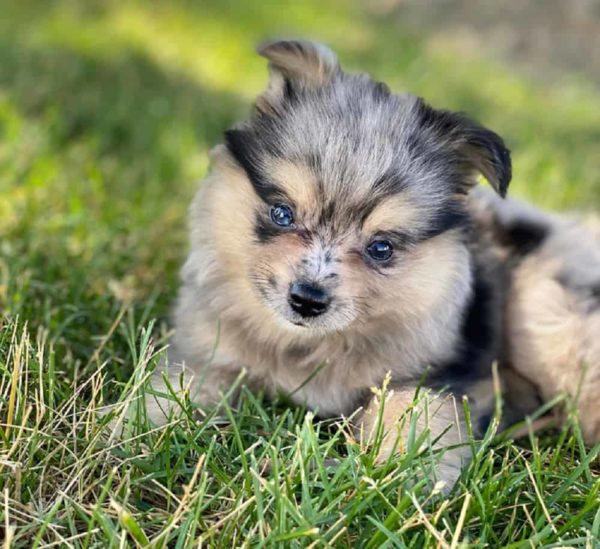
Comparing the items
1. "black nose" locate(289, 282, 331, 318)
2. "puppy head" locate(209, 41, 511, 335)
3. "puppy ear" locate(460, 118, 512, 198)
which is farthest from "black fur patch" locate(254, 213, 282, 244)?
"puppy ear" locate(460, 118, 512, 198)

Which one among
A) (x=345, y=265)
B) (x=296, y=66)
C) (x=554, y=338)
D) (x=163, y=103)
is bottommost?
(x=163, y=103)

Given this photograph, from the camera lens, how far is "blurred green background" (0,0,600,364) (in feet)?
13.0

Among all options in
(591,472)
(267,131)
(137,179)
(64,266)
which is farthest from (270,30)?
(591,472)

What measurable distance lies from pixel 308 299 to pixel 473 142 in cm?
92

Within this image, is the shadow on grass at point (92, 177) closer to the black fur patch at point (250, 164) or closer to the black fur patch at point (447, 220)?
the black fur patch at point (250, 164)

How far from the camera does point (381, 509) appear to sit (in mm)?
2391

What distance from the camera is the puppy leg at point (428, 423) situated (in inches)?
104

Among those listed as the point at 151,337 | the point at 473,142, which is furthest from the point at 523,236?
the point at 151,337

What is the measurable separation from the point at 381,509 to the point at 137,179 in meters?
3.44

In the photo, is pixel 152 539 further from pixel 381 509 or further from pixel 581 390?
pixel 581 390

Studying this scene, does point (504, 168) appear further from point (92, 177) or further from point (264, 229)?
point (92, 177)

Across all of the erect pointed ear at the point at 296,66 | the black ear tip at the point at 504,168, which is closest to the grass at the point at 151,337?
the black ear tip at the point at 504,168

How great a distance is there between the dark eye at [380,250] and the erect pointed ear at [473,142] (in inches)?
18.4

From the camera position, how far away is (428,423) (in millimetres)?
2619
